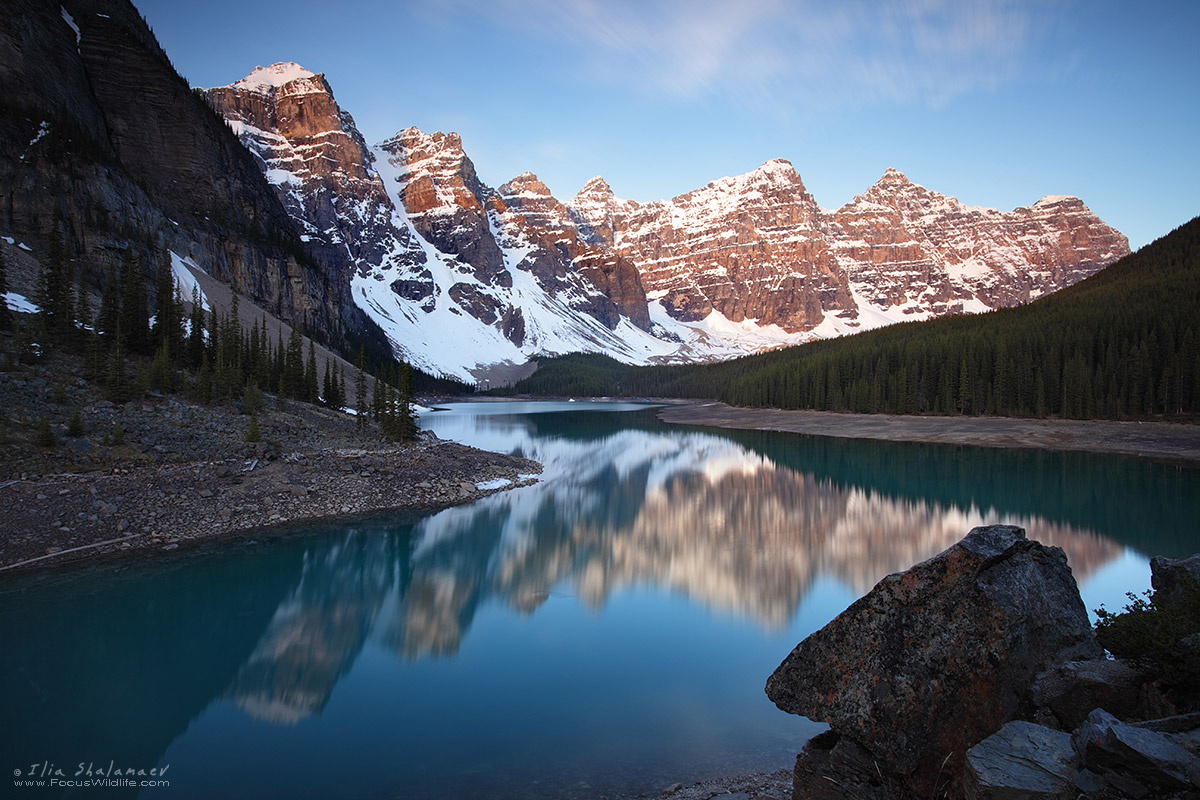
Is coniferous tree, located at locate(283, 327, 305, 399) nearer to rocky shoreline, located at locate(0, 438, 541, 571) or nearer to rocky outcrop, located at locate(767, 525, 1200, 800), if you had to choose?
rocky shoreline, located at locate(0, 438, 541, 571)

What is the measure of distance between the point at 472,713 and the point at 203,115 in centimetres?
8539

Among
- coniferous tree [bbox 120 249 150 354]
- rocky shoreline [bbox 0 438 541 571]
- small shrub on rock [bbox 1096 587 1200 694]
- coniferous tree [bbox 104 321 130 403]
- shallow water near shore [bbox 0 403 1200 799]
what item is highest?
coniferous tree [bbox 120 249 150 354]

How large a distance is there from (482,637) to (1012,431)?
5190 centimetres

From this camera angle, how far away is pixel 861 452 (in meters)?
46.4

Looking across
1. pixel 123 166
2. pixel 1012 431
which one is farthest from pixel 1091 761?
pixel 123 166

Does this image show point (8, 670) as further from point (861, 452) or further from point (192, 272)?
point (192, 272)

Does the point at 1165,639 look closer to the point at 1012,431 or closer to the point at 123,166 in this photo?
the point at 1012,431

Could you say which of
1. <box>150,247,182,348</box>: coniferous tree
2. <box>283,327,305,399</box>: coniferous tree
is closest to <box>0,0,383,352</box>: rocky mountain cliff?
<box>150,247,182,348</box>: coniferous tree

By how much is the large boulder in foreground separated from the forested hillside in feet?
193

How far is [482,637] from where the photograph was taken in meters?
13.5

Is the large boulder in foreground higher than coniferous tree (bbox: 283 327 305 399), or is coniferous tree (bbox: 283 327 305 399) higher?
coniferous tree (bbox: 283 327 305 399)

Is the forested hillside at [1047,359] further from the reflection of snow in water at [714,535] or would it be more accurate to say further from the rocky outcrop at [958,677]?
the rocky outcrop at [958,677]

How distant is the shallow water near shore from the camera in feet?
28.5

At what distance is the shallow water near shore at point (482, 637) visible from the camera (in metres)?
8.69
